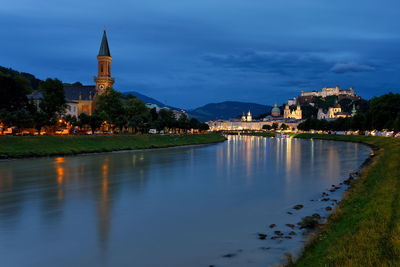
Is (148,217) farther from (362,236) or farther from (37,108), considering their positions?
(37,108)

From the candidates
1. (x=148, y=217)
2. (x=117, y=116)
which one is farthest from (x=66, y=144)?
(x=148, y=217)

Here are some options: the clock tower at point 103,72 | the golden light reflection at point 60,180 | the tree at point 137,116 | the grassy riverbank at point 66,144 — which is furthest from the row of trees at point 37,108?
the clock tower at point 103,72

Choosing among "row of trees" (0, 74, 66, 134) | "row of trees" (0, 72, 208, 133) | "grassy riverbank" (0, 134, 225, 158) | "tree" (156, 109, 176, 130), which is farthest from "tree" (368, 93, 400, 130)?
"row of trees" (0, 74, 66, 134)

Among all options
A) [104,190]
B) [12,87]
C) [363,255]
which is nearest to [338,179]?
[104,190]

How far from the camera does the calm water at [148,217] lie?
1173 centimetres

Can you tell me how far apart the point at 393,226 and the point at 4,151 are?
43.4 metres

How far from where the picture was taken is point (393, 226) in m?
10.4

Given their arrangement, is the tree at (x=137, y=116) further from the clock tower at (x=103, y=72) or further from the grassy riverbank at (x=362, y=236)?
the grassy riverbank at (x=362, y=236)

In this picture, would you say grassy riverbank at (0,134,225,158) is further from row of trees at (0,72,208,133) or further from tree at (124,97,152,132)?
tree at (124,97,152,132)

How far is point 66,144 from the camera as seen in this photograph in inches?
2106

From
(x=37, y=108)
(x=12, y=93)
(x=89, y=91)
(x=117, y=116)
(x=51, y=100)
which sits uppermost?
(x=89, y=91)

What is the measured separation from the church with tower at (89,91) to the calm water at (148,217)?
86540 millimetres

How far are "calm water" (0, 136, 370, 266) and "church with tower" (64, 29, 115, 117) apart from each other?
3407 inches

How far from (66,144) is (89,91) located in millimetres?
69452
